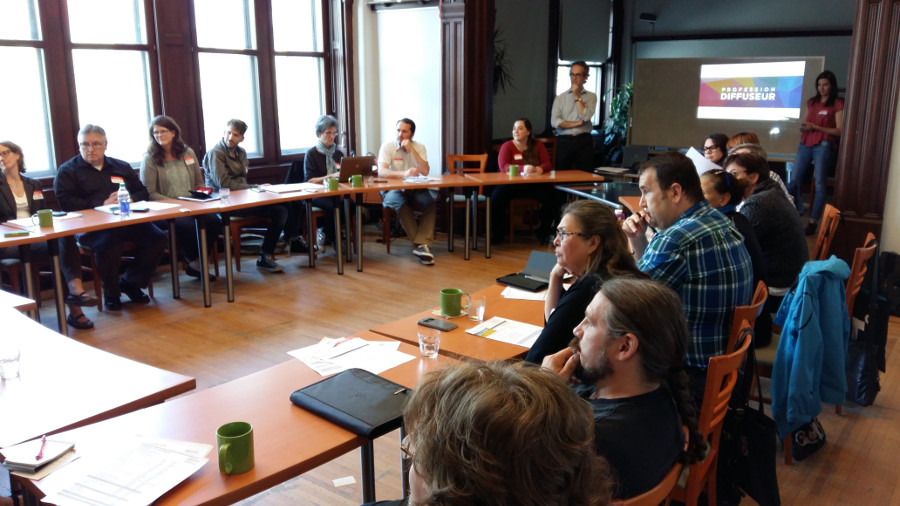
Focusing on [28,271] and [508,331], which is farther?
[28,271]

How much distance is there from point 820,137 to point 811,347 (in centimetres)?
511

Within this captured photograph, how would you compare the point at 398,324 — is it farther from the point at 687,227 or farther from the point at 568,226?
the point at 687,227

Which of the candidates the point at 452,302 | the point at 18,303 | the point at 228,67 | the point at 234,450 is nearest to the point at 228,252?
the point at 18,303

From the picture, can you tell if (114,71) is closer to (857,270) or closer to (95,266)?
(95,266)

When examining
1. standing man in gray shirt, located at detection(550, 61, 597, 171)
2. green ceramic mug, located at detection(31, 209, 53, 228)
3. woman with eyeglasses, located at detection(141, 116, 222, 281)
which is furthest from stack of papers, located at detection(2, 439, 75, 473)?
standing man in gray shirt, located at detection(550, 61, 597, 171)

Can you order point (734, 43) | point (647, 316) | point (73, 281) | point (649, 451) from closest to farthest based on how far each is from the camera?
point (649, 451)
point (647, 316)
point (73, 281)
point (734, 43)

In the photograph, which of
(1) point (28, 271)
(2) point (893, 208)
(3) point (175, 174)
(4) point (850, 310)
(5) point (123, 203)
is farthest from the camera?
(3) point (175, 174)

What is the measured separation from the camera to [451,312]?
2643 millimetres

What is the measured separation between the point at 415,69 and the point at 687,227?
5369mm

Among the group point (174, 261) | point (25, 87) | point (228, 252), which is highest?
point (25, 87)

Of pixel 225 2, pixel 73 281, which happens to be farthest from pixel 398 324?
pixel 225 2

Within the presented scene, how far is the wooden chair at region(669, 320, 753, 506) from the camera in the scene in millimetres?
1863

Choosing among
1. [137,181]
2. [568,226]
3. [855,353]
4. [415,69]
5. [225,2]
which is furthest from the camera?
[415,69]

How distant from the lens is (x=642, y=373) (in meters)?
1.63
